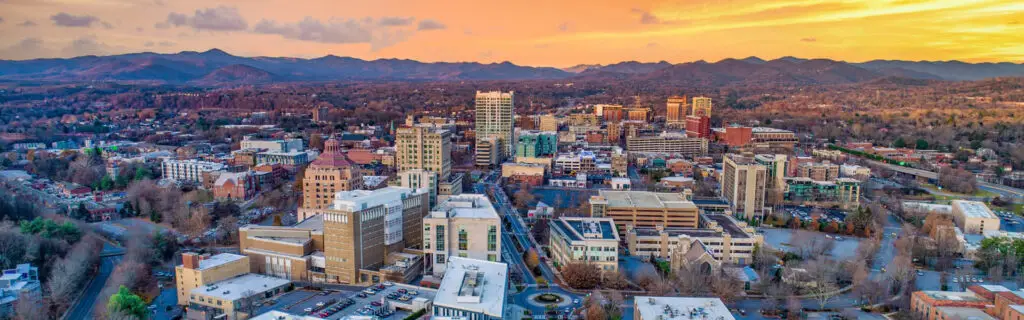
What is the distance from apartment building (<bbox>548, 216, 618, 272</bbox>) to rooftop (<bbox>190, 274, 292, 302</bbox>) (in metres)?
9.49

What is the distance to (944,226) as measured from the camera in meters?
27.2

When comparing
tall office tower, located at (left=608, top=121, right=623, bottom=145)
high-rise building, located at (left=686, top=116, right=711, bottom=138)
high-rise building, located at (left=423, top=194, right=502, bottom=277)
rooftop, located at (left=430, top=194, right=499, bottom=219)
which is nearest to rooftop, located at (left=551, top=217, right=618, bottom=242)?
rooftop, located at (left=430, top=194, right=499, bottom=219)

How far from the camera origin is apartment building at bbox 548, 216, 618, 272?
22688mm

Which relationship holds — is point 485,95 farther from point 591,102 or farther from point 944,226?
point 591,102

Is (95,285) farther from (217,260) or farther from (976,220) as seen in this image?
(976,220)

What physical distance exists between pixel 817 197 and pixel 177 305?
3165 cm

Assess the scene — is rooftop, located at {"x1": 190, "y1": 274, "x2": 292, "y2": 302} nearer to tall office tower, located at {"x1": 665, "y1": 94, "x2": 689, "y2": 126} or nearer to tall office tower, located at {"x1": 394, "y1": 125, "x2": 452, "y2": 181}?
tall office tower, located at {"x1": 394, "y1": 125, "x2": 452, "y2": 181}

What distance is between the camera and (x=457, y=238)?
22391 millimetres

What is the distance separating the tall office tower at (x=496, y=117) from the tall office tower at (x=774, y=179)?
68.0 feet

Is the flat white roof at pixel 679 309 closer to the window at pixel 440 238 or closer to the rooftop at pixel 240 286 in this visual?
the window at pixel 440 238

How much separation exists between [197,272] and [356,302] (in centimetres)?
504

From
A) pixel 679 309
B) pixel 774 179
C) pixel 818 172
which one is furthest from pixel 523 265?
pixel 818 172

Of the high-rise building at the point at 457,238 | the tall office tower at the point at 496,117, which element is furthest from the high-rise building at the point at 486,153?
the high-rise building at the point at 457,238

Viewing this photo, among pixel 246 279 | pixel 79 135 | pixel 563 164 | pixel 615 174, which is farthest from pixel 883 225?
pixel 79 135
